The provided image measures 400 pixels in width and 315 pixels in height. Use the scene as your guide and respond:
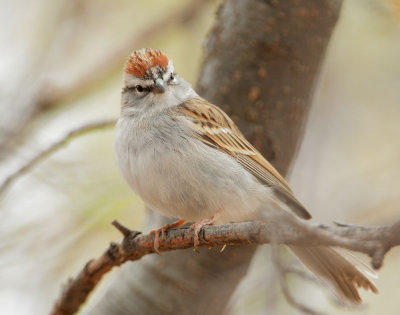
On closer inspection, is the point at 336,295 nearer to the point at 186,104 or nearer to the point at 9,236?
the point at 186,104

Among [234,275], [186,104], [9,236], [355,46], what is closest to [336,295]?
[234,275]

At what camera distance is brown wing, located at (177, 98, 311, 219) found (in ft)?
11.6

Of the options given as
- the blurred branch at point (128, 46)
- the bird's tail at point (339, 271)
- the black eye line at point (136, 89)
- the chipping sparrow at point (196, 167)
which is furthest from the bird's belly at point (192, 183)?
the blurred branch at point (128, 46)

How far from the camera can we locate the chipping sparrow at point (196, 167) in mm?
3303

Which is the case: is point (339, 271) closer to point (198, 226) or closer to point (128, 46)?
point (198, 226)

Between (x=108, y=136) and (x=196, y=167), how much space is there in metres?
2.40

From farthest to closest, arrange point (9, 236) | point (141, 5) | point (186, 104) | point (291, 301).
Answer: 1. point (141, 5)
2. point (9, 236)
3. point (186, 104)
4. point (291, 301)

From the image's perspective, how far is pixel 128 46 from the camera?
205 inches

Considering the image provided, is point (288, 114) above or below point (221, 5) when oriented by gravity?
below

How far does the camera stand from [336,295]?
310 cm

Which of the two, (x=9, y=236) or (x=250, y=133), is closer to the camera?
(x=250, y=133)

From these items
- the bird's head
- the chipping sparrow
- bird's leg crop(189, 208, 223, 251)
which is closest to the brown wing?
the chipping sparrow

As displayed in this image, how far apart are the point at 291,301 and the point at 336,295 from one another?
2.75ft

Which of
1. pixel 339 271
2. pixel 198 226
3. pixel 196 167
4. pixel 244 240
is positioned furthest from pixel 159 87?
pixel 244 240
